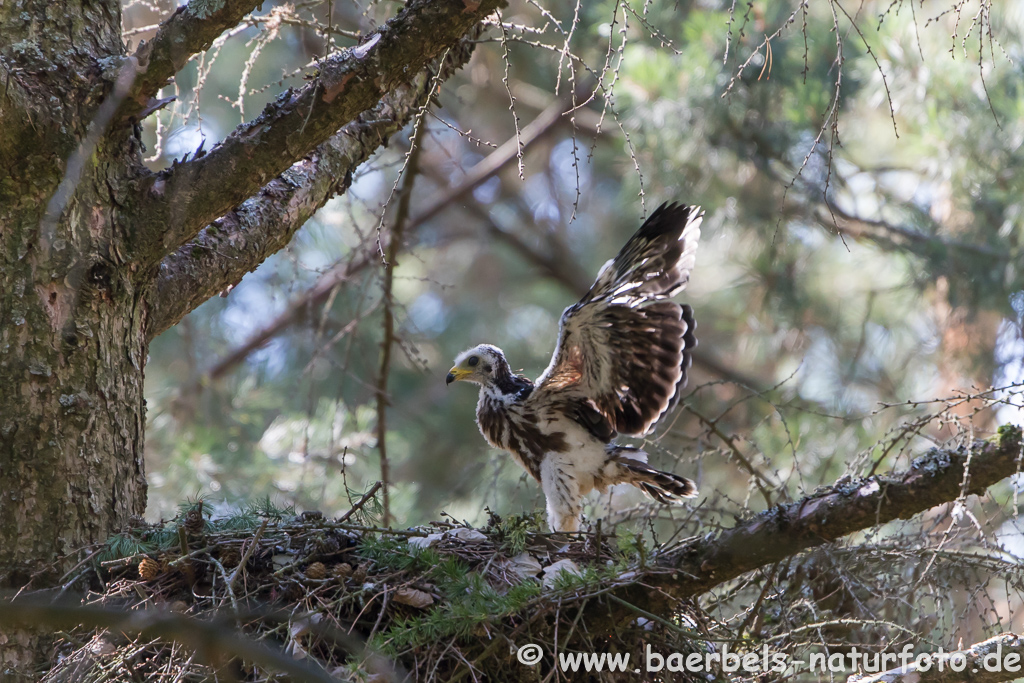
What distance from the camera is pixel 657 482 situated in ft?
12.4

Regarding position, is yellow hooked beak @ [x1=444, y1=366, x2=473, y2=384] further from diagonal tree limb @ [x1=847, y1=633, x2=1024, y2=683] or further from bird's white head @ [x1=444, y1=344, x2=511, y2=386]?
diagonal tree limb @ [x1=847, y1=633, x2=1024, y2=683]

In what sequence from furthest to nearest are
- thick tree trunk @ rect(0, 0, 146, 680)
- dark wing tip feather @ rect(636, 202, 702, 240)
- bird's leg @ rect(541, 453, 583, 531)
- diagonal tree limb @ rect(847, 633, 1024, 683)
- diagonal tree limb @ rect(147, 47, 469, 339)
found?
bird's leg @ rect(541, 453, 583, 531)
dark wing tip feather @ rect(636, 202, 702, 240)
diagonal tree limb @ rect(147, 47, 469, 339)
thick tree trunk @ rect(0, 0, 146, 680)
diagonal tree limb @ rect(847, 633, 1024, 683)

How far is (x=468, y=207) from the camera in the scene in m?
7.06

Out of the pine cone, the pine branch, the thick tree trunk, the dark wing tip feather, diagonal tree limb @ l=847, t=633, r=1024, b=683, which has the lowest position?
diagonal tree limb @ l=847, t=633, r=1024, b=683

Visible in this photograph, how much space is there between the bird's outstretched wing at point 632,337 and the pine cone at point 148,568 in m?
1.66

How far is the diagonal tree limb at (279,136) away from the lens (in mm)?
2457

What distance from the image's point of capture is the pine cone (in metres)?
2.44

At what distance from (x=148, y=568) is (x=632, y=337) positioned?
6.26 feet

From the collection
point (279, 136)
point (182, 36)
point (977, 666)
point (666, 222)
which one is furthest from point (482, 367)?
point (977, 666)

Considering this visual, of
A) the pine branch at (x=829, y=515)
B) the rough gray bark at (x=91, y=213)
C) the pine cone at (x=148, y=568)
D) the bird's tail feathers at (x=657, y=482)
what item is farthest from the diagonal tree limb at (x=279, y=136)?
the bird's tail feathers at (x=657, y=482)

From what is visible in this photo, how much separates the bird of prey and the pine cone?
1653 millimetres

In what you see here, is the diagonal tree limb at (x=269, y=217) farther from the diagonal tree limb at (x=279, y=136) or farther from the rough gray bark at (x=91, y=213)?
the diagonal tree limb at (x=279, y=136)

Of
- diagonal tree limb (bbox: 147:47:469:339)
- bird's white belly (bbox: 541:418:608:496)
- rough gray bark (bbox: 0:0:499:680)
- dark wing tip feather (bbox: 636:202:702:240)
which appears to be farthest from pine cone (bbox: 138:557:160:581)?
dark wing tip feather (bbox: 636:202:702:240)

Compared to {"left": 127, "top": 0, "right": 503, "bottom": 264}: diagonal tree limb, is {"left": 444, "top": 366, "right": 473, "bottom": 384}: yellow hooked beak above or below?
above
